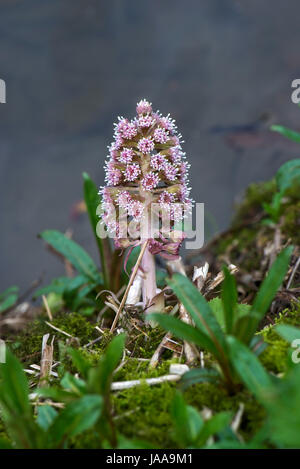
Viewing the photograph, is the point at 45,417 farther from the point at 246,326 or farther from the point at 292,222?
the point at 292,222

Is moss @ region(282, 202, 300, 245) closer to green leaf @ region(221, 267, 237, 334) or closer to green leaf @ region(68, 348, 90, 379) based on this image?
green leaf @ region(221, 267, 237, 334)

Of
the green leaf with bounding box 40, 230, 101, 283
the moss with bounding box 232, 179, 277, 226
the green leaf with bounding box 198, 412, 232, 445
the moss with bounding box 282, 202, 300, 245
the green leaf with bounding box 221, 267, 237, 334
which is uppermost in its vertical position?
the moss with bounding box 232, 179, 277, 226

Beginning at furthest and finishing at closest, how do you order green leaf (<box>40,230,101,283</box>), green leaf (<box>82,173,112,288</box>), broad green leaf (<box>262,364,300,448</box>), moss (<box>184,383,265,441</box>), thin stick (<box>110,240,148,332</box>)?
green leaf (<box>40,230,101,283</box>) < green leaf (<box>82,173,112,288</box>) < thin stick (<box>110,240,148,332</box>) < moss (<box>184,383,265,441</box>) < broad green leaf (<box>262,364,300,448</box>)

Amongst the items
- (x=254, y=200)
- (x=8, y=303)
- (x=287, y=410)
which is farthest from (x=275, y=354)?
(x=254, y=200)

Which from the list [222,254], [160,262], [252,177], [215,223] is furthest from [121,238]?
[252,177]

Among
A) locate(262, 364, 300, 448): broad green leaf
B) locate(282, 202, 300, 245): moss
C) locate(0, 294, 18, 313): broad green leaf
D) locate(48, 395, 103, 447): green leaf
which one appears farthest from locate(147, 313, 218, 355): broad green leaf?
locate(0, 294, 18, 313): broad green leaf

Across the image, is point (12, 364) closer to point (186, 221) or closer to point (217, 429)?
point (217, 429)

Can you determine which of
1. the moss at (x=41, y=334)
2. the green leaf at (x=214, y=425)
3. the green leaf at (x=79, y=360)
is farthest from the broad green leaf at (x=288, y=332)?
the moss at (x=41, y=334)
